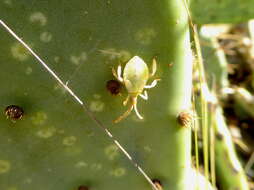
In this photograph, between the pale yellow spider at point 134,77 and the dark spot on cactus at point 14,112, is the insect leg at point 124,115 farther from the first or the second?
the dark spot on cactus at point 14,112

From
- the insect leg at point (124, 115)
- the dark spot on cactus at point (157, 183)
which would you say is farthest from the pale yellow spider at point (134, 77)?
the dark spot on cactus at point (157, 183)

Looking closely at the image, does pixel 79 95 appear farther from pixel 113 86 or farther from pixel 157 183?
pixel 157 183

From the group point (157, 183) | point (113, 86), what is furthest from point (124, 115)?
point (157, 183)

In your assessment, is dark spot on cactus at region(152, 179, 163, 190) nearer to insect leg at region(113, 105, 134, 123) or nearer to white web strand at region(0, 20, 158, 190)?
white web strand at region(0, 20, 158, 190)

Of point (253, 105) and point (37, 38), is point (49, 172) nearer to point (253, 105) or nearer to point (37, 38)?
point (37, 38)

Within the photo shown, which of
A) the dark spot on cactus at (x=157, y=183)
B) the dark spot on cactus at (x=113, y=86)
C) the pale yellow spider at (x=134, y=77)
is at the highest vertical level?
the dark spot on cactus at (x=113, y=86)

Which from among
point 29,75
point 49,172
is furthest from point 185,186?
point 29,75

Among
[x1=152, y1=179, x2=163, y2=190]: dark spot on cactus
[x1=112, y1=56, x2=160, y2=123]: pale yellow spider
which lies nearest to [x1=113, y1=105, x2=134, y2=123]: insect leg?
[x1=112, y1=56, x2=160, y2=123]: pale yellow spider
